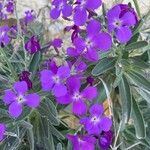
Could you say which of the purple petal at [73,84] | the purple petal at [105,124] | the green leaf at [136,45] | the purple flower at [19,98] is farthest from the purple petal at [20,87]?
the green leaf at [136,45]

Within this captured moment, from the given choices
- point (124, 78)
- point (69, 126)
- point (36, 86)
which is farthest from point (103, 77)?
point (69, 126)

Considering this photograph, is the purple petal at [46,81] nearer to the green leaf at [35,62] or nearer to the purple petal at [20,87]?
the purple petal at [20,87]

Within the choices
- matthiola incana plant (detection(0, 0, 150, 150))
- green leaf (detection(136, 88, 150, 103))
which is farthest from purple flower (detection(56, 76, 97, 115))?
green leaf (detection(136, 88, 150, 103))

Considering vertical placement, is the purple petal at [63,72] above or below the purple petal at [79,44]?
below

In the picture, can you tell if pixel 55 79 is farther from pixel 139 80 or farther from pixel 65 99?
pixel 139 80

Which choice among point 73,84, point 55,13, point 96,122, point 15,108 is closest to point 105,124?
point 96,122

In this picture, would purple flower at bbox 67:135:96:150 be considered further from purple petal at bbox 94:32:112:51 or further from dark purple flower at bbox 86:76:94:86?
purple petal at bbox 94:32:112:51
